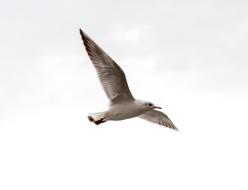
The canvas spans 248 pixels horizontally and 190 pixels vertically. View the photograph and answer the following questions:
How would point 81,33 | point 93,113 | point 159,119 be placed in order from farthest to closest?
point 159,119, point 93,113, point 81,33

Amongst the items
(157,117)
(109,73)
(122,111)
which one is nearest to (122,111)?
(122,111)

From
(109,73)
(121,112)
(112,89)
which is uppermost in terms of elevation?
(109,73)

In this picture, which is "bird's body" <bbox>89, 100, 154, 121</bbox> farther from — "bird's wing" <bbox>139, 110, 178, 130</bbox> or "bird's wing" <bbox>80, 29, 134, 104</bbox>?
"bird's wing" <bbox>139, 110, 178, 130</bbox>

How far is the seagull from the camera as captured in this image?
746 inches

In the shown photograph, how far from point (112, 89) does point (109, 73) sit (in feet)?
1.95

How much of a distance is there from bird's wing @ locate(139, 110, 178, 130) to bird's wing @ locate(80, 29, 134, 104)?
7.92 feet

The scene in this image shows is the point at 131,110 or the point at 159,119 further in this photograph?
the point at 159,119

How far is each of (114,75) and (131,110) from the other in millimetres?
1114

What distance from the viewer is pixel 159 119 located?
22.4 m

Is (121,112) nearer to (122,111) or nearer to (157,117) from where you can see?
(122,111)

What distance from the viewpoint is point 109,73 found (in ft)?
63.2

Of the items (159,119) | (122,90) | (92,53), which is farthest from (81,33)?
(159,119)

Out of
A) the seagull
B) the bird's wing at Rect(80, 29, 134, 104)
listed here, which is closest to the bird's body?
the seagull
